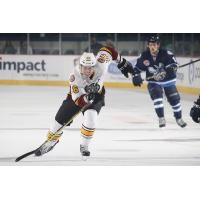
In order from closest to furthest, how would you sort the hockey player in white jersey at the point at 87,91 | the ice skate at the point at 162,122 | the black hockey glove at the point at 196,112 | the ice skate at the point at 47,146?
the hockey player in white jersey at the point at 87,91
the ice skate at the point at 47,146
the black hockey glove at the point at 196,112
the ice skate at the point at 162,122

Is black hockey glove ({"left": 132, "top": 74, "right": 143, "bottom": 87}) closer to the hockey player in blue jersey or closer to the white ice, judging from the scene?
the hockey player in blue jersey

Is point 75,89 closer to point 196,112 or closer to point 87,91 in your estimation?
point 87,91

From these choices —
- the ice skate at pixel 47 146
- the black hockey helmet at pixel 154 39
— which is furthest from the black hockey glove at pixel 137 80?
the ice skate at pixel 47 146

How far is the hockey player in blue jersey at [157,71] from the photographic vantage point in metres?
7.60

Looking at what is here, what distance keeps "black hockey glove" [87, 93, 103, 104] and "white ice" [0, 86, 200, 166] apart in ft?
1.91

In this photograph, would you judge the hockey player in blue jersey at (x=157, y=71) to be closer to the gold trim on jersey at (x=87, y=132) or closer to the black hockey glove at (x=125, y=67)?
the black hockey glove at (x=125, y=67)

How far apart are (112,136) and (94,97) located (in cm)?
167

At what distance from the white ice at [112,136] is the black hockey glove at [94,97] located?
0.58 m

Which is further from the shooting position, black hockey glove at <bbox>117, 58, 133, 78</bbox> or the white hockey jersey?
black hockey glove at <bbox>117, 58, 133, 78</bbox>

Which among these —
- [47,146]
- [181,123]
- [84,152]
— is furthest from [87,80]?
[181,123]

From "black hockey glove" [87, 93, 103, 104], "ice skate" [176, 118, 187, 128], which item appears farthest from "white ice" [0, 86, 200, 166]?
"black hockey glove" [87, 93, 103, 104]

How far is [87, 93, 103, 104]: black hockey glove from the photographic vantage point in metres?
6.94

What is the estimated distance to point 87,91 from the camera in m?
6.92

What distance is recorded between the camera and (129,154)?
7555 millimetres
